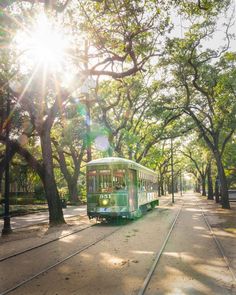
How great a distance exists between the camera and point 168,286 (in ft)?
22.7

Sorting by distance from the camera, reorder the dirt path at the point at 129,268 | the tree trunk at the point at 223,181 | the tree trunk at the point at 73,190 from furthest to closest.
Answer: the tree trunk at the point at 73,190, the tree trunk at the point at 223,181, the dirt path at the point at 129,268

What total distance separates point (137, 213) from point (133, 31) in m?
10.3

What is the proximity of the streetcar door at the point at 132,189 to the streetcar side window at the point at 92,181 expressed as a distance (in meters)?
1.79

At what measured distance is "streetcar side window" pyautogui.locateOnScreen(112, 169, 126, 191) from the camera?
60.7 ft

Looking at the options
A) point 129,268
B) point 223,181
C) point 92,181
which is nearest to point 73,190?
point 223,181

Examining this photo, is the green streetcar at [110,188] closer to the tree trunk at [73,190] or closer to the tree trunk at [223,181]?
the tree trunk at [223,181]

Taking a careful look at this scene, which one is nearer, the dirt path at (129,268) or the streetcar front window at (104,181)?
the dirt path at (129,268)

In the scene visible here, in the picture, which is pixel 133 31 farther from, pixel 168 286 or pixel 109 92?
pixel 109 92

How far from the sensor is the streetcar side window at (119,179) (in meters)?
18.5

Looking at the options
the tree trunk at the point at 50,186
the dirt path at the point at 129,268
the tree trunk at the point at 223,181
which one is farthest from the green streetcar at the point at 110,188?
the tree trunk at the point at 223,181

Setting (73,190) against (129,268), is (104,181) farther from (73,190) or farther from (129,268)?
(73,190)

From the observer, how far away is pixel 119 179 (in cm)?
1867

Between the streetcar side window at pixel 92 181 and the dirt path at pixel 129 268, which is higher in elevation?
the streetcar side window at pixel 92 181

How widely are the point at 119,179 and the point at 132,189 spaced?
1.30 m
